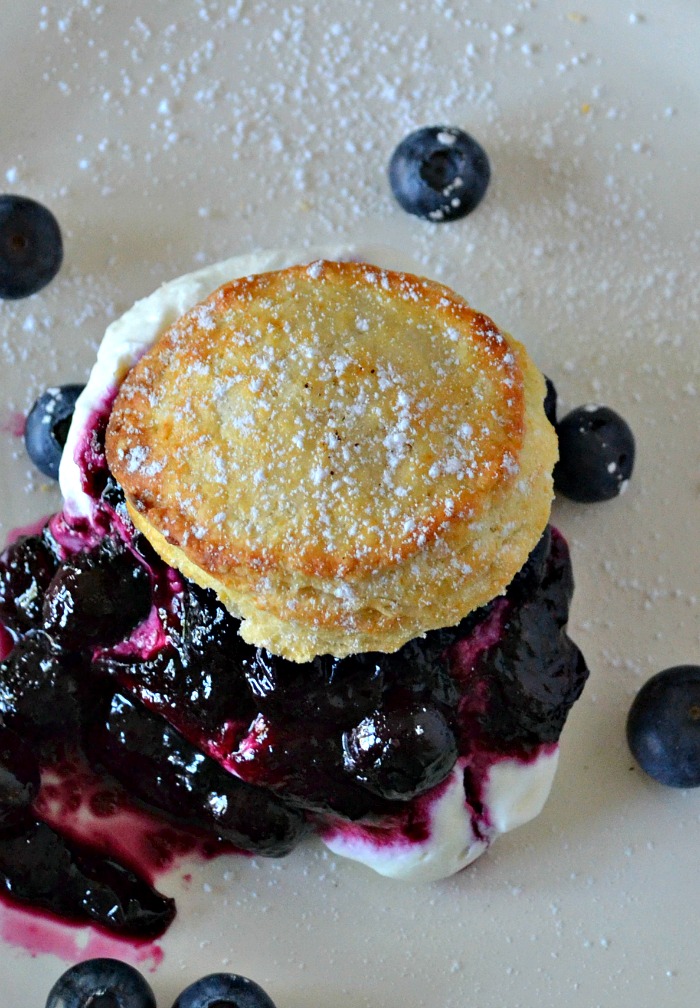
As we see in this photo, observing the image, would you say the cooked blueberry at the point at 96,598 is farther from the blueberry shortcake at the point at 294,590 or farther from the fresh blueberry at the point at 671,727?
the fresh blueberry at the point at 671,727

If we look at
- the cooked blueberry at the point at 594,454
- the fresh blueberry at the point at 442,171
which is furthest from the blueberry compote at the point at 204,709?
the fresh blueberry at the point at 442,171

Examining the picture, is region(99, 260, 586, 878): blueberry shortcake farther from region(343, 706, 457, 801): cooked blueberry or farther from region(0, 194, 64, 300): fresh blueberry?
region(0, 194, 64, 300): fresh blueberry

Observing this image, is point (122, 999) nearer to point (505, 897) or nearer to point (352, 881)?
point (352, 881)

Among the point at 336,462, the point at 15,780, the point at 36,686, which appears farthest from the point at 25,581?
the point at 336,462

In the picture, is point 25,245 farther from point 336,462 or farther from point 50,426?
point 336,462

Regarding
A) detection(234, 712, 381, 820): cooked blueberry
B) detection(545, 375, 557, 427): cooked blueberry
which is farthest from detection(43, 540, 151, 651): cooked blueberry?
detection(545, 375, 557, 427): cooked blueberry

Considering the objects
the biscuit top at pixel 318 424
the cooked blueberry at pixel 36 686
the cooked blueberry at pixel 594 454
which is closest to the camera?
the biscuit top at pixel 318 424
